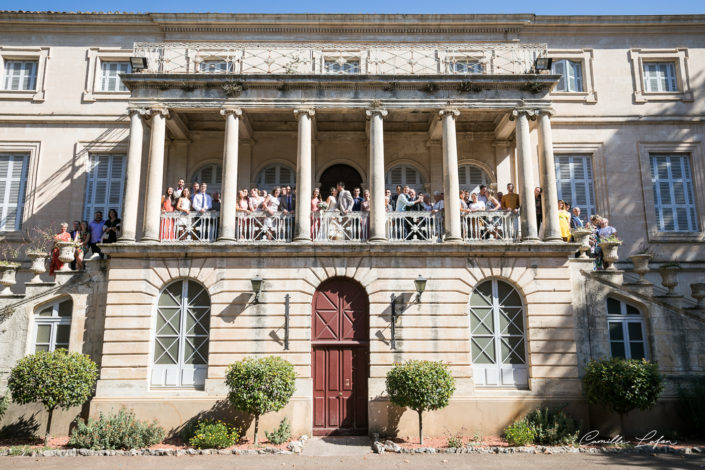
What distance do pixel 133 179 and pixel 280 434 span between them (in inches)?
308

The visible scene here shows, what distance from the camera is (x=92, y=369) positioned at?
45.7 ft

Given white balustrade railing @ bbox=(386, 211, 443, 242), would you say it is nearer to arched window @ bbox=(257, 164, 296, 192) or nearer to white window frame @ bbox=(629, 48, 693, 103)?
arched window @ bbox=(257, 164, 296, 192)

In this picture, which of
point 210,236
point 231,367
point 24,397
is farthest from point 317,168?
point 24,397

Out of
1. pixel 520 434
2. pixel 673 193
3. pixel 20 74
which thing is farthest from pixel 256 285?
pixel 673 193

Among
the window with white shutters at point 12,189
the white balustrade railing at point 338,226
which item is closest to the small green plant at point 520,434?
the white balustrade railing at point 338,226

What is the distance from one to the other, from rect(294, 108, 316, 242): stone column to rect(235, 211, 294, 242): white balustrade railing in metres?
0.53

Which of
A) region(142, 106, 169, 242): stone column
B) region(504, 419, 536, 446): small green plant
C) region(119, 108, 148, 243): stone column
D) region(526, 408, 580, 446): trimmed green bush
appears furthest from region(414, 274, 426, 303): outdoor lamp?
region(119, 108, 148, 243): stone column

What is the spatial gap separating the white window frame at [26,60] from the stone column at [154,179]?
6.42m

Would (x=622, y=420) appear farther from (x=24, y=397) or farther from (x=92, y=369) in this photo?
(x=24, y=397)

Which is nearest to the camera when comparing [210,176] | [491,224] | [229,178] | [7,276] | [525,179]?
[7,276]

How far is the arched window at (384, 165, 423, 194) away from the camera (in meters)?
19.0

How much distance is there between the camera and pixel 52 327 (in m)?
15.0

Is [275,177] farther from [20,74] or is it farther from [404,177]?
[20,74]

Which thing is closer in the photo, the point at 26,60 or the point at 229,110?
the point at 229,110
